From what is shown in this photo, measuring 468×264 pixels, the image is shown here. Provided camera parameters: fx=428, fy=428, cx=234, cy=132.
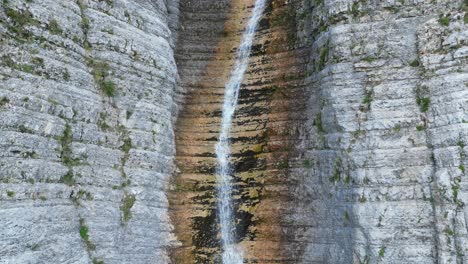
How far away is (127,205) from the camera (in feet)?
40.2

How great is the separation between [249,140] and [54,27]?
7.11 meters

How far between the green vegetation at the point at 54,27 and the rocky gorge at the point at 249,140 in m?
0.04

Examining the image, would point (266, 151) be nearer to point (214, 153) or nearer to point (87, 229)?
point (214, 153)

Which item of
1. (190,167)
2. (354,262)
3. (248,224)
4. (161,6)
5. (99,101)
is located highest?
(161,6)

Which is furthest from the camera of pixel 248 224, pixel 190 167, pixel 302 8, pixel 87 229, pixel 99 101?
pixel 302 8

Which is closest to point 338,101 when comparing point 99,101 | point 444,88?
point 444,88

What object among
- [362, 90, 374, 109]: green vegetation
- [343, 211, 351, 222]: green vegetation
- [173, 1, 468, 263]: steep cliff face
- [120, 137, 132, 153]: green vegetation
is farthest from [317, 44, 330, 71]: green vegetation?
[120, 137, 132, 153]: green vegetation

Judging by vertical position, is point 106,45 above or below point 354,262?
above

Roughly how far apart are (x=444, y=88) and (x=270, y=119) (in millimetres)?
5689

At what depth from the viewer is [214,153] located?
14984mm

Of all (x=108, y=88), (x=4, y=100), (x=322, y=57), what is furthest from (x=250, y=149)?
(x=4, y=100)

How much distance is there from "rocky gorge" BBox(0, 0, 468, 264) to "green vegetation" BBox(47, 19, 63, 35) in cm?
4

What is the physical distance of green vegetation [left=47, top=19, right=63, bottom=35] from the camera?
11154 mm

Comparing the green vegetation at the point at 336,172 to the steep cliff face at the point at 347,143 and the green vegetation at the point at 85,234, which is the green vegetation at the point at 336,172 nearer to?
the steep cliff face at the point at 347,143
